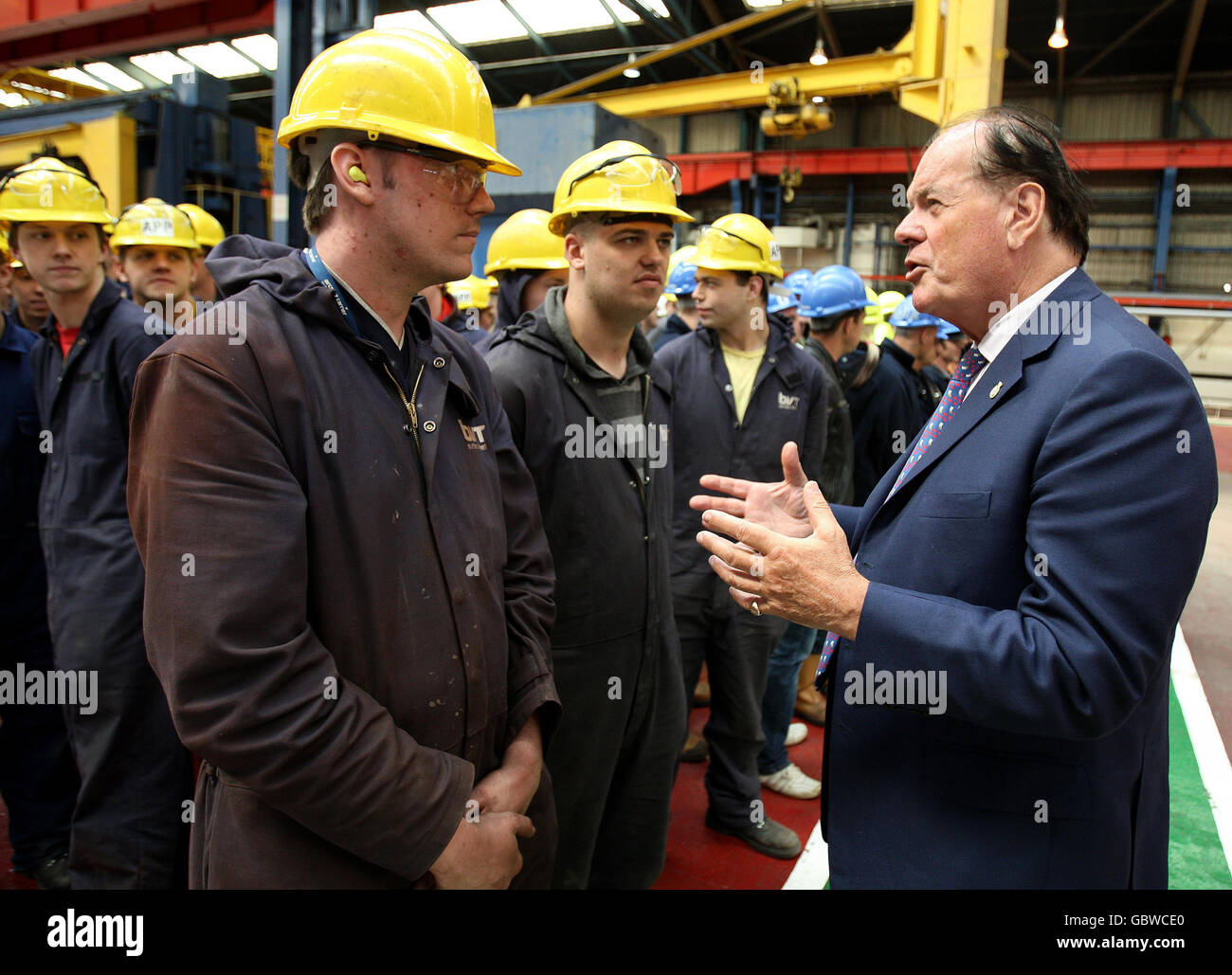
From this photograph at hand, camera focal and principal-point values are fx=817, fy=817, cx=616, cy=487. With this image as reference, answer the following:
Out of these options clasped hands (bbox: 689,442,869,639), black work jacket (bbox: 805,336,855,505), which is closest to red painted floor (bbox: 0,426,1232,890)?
black work jacket (bbox: 805,336,855,505)

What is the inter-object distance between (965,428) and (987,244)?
0.36 metres

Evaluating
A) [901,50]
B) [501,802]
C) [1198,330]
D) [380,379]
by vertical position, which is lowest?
[501,802]

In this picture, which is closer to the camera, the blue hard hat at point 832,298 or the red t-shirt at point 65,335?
the red t-shirt at point 65,335

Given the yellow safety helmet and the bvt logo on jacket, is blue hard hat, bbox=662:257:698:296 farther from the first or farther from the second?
the bvt logo on jacket

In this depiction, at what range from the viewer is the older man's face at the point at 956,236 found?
1.53m

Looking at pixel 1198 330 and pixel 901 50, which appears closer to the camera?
pixel 901 50

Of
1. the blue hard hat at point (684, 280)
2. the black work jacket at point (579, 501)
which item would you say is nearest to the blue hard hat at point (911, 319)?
the blue hard hat at point (684, 280)

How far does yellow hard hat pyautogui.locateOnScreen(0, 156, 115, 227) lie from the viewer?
293 cm

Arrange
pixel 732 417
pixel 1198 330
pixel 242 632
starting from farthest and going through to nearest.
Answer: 1. pixel 1198 330
2. pixel 732 417
3. pixel 242 632

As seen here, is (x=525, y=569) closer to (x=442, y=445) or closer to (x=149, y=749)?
(x=442, y=445)

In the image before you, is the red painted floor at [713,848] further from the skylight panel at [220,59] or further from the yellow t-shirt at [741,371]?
the skylight panel at [220,59]
